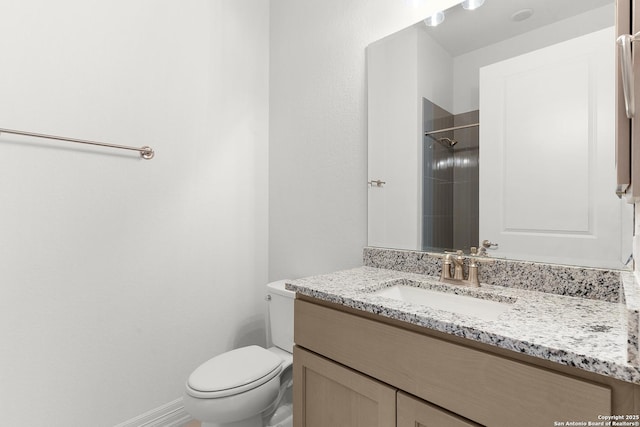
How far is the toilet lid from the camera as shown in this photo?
4.07ft

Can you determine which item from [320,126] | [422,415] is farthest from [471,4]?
[422,415]

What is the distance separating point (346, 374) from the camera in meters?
0.95

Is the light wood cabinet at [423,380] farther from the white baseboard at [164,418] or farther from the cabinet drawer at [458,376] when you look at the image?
the white baseboard at [164,418]

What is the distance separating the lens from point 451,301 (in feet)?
3.61

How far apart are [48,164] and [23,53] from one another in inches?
16.5

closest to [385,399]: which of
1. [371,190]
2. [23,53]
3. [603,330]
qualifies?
[603,330]

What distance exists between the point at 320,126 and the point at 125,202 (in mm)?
1022

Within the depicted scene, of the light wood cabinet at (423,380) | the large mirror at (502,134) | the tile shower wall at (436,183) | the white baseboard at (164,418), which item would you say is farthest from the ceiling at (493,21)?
the white baseboard at (164,418)

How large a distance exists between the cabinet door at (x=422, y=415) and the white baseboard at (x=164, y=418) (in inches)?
52.1

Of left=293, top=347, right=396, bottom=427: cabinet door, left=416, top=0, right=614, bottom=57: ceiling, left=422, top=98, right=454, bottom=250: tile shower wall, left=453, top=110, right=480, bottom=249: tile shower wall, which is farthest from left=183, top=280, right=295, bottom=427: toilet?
left=416, top=0, right=614, bottom=57: ceiling

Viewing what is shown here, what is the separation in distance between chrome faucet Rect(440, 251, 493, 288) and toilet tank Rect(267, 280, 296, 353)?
2.45 feet

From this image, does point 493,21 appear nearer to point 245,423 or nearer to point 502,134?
point 502,134

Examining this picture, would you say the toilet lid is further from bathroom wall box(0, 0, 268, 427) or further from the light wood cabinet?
bathroom wall box(0, 0, 268, 427)

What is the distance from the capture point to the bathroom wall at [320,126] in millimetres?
1597
